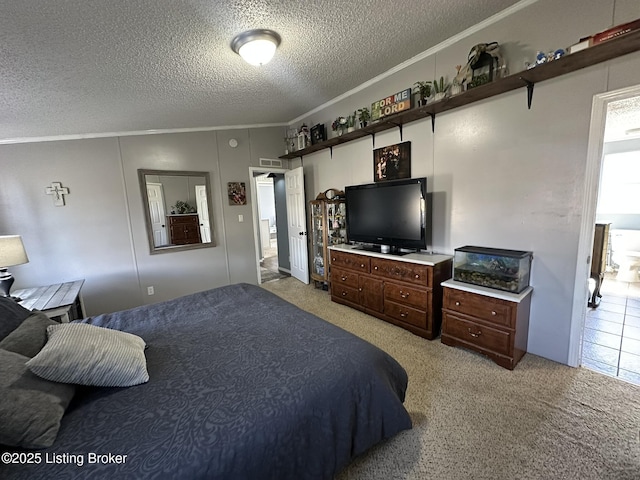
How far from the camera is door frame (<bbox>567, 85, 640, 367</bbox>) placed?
6.22 ft

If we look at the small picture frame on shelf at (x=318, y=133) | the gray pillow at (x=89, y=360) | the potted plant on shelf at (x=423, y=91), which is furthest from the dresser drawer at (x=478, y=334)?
the small picture frame on shelf at (x=318, y=133)

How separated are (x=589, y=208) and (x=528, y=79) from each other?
1.09 meters

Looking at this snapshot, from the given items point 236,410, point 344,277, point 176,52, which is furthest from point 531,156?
point 176,52

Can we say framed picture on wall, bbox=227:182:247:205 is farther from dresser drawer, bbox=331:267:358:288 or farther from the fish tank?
the fish tank

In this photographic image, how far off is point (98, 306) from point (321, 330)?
3.53 m

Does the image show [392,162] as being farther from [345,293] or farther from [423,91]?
[345,293]

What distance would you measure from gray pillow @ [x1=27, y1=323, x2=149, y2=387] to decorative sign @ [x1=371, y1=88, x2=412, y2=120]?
3.08 m

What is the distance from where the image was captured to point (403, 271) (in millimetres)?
2836

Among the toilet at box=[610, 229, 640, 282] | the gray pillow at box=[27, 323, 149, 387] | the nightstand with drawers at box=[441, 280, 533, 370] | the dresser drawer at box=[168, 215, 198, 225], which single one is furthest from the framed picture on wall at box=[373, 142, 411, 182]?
the toilet at box=[610, 229, 640, 282]

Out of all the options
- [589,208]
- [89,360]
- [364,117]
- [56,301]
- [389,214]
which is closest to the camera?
[89,360]

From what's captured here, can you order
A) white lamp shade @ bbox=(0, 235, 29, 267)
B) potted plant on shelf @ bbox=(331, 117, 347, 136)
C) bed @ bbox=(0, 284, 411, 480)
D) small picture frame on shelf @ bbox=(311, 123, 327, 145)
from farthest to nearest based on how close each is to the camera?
small picture frame on shelf @ bbox=(311, 123, 327, 145), potted plant on shelf @ bbox=(331, 117, 347, 136), white lamp shade @ bbox=(0, 235, 29, 267), bed @ bbox=(0, 284, 411, 480)

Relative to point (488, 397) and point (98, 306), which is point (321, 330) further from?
point (98, 306)

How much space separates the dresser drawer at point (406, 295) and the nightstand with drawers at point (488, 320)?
0.22 m

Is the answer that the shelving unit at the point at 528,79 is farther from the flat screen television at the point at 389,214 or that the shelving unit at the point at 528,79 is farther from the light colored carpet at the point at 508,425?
the light colored carpet at the point at 508,425
